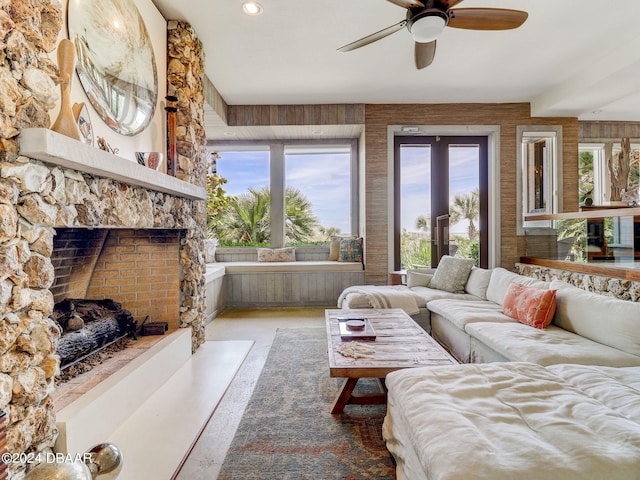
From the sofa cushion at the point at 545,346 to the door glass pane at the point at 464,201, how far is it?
2.78 metres

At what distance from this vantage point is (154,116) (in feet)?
9.10

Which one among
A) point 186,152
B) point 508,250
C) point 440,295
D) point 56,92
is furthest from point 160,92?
point 508,250

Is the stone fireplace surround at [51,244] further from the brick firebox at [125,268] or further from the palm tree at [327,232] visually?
the palm tree at [327,232]

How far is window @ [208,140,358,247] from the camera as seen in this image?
5980mm

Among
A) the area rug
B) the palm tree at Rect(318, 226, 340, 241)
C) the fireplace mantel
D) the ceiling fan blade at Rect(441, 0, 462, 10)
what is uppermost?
the ceiling fan blade at Rect(441, 0, 462, 10)

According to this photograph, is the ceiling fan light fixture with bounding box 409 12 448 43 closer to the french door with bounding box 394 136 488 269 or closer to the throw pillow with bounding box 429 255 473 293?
the throw pillow with bounding box 429 255 473 293

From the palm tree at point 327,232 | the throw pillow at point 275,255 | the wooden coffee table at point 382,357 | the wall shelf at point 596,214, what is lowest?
the wooden coffee table at point 382,357

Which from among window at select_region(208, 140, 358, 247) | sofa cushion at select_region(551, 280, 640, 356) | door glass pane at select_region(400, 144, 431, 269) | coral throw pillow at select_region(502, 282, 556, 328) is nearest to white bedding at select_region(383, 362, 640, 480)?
sofa cushion at select_region(551, 280, 640, 356)

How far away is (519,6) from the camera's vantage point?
9.27 feet

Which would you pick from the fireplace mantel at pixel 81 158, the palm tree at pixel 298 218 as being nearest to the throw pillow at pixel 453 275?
the palm tree at pixel 298 218

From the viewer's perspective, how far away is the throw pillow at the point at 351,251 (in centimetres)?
545

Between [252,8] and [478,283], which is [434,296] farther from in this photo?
[252,8]

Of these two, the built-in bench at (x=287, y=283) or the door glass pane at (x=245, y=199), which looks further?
the door glass pane at (x=245, y=199)

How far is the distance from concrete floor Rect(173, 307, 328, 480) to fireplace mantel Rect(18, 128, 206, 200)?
1.51 metres
